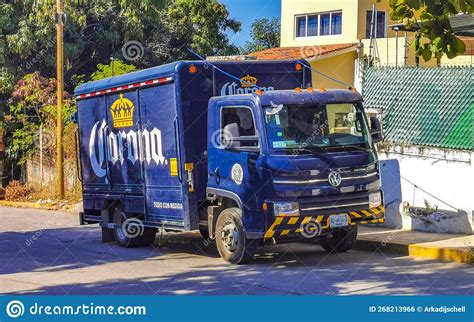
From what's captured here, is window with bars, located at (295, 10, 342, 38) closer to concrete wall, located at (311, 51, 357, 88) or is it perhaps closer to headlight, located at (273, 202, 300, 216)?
concrete wall, located at (311, 51, 357, 88)

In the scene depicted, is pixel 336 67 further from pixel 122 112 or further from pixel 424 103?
pixel 122 112

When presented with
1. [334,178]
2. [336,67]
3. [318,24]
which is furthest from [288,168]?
[318,24]

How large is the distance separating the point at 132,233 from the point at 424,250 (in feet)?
17.8

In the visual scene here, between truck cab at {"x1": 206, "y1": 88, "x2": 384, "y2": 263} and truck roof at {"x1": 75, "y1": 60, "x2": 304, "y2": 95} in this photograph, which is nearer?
truck cab at {"x1": 206, "y1": 88, "x2": 384, "y2": 263}

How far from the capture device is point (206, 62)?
1225 cm

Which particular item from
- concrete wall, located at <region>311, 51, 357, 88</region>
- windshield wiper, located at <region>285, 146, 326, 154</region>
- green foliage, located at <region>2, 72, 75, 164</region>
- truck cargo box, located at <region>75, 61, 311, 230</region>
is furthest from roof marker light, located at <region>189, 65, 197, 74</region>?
green foliage, located at <region>2, 72, 75, 164</region>

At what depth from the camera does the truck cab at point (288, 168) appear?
10.8 m

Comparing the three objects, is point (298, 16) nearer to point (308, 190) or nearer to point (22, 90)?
point (22, 90)

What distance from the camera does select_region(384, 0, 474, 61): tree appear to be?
7355mm

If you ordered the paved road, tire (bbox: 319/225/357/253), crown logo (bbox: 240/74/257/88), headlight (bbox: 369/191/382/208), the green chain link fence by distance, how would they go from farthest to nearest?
the green chain link fence, crown logo (bbox: 240/74/257/88), tire (bbox: 319/225/357/253), headlight (bbox: 369/191/382/208), the paved road

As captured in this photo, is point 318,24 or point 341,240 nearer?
point 341,240

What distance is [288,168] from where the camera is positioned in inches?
425

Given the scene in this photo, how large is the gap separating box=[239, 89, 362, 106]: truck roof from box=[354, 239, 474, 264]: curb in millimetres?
2479

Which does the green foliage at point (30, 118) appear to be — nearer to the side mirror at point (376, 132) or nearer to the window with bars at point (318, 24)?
the window with bars at point (318, 24)
